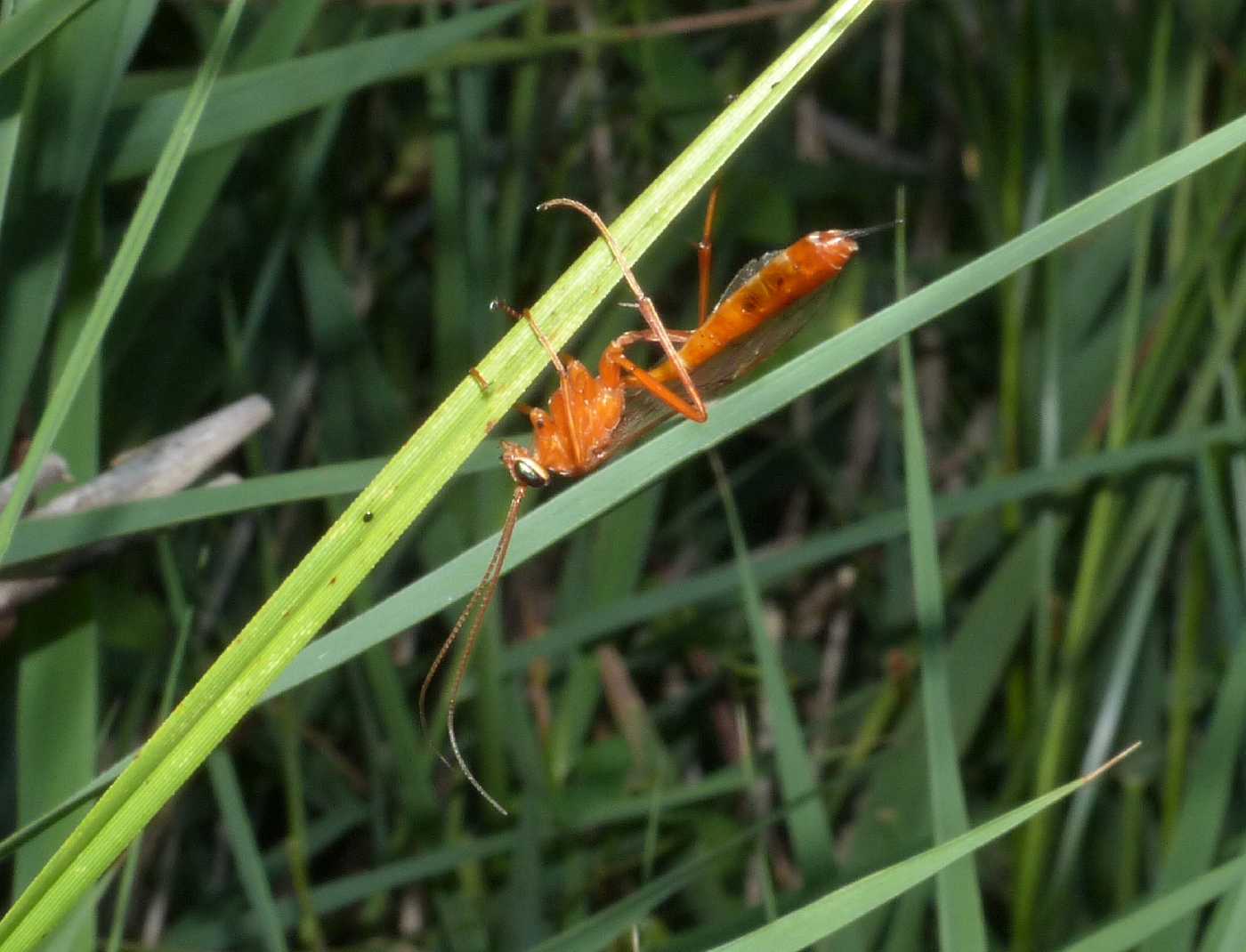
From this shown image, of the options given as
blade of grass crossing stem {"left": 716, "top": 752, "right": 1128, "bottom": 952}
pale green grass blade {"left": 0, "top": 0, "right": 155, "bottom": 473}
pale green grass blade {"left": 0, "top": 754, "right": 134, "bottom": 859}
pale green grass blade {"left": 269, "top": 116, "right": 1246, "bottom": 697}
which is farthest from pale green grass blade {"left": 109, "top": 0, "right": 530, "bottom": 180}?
blade of grass crossing stem {"left": 716, "top": 752, "right": 1128, "bottom": 952}

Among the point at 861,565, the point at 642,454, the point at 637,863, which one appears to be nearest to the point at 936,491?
the point at 861,565

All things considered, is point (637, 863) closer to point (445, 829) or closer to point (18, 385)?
point (445, 829)

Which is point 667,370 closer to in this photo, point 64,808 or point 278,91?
point 278,91

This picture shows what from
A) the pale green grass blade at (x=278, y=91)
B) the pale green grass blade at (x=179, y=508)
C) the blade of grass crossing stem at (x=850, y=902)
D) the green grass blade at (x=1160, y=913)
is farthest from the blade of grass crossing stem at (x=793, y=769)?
the pale green grass blade at (x=278, y=91)

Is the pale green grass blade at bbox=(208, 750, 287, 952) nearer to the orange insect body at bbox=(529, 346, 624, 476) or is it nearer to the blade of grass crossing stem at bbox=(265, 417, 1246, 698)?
the orange insect body at bbox=(529, 346, 624, 476)

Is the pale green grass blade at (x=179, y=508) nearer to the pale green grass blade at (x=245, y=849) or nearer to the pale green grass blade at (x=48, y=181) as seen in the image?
the pale green grass blade at (x=48, y=181)

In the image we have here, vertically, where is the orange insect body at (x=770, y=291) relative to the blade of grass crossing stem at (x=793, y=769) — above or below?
above

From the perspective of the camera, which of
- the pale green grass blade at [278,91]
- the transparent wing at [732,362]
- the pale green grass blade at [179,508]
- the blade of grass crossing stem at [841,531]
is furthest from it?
the blade of grass crossing stem at [841,531]
